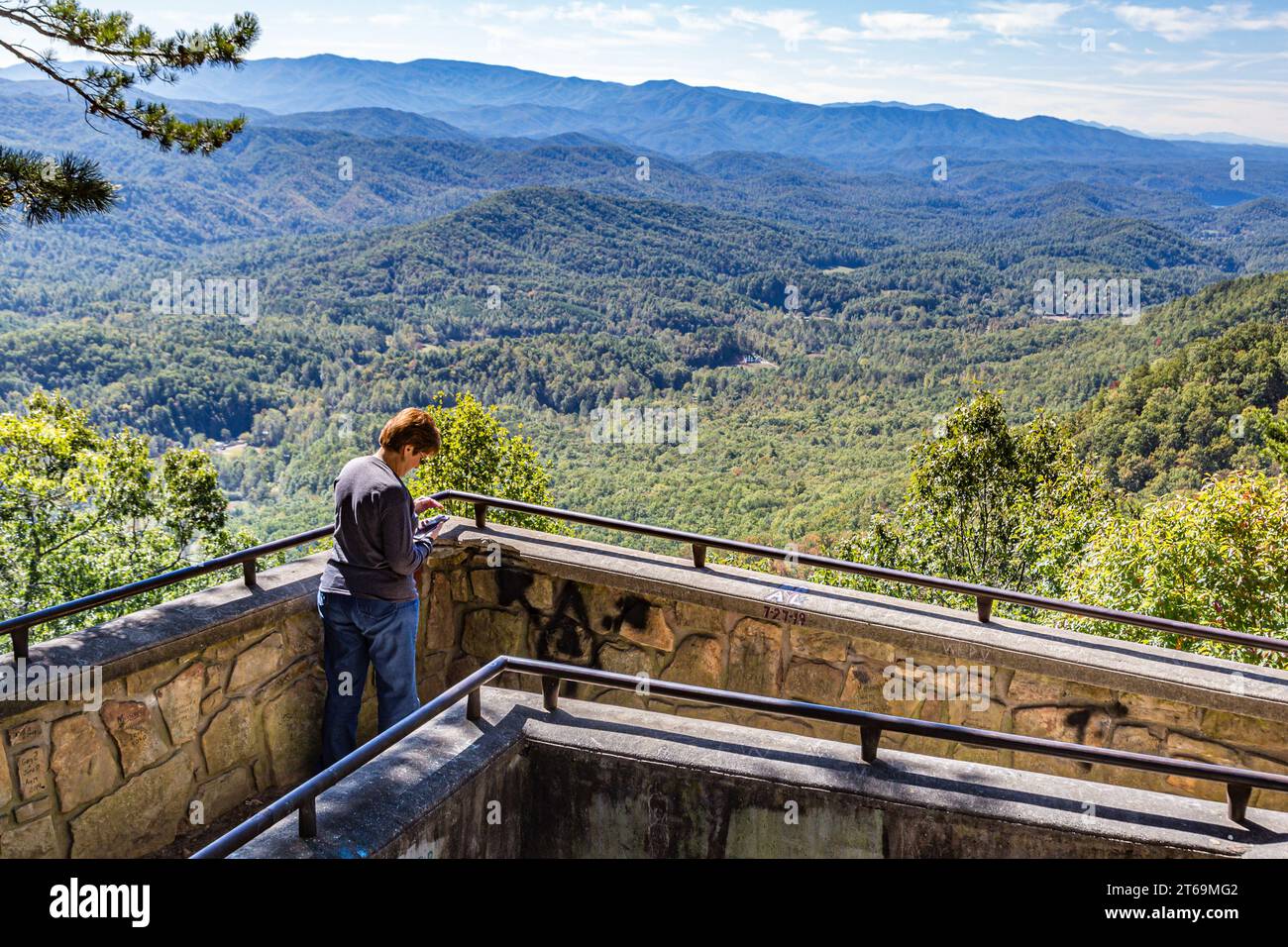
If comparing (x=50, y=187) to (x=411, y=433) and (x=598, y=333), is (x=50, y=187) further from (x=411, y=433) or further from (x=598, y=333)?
(x=598, y=333)

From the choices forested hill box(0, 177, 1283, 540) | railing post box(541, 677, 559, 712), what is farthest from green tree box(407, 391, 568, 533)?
railing post box(541, 677, 559, 712)

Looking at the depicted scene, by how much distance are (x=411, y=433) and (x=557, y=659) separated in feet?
4.28

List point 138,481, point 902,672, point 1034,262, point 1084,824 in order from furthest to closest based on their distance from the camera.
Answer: point 1034,262 < point 138,481 < point 902,672 < point 1084,824

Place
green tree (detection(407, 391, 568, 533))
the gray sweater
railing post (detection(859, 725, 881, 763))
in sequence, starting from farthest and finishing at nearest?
green tree (detection(407, 391, 568, 533)) < the gray sweater < railing post (detection(859, 725, 881, 763))

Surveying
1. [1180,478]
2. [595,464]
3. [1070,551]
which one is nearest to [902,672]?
[1070,551]

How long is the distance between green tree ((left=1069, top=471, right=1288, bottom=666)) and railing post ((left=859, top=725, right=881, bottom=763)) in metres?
5.68

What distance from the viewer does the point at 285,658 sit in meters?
3.26

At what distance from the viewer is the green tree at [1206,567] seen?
7961 mm

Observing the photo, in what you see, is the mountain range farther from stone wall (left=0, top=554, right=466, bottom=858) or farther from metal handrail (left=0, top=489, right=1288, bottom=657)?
stone wall (left=0, top=554, right=466, bottom=858)

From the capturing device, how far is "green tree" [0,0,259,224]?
495 centimetres

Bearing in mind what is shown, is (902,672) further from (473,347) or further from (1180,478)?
(473,347)

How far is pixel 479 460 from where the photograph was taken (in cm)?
1744

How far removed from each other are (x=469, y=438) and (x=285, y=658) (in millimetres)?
14348

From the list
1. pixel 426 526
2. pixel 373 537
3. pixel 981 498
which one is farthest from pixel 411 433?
pixel 981 498
